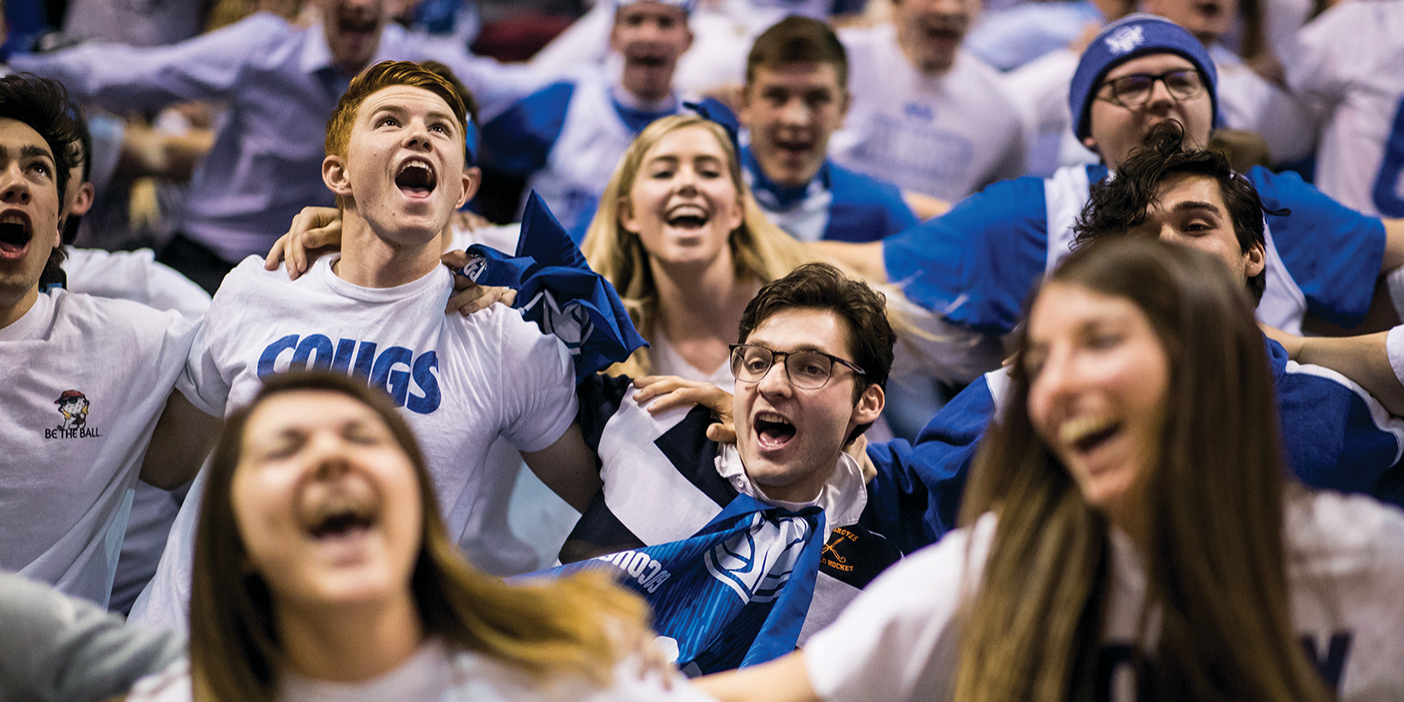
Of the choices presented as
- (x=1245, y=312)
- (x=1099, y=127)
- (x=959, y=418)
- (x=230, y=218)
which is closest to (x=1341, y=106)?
(x=1099, y=127)

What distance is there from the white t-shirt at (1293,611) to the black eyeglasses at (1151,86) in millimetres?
2321

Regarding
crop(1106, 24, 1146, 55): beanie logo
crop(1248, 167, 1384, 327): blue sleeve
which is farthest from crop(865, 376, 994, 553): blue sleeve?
crop(1106, 24, 1146, 55): beanie logo

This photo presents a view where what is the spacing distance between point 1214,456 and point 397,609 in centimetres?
121

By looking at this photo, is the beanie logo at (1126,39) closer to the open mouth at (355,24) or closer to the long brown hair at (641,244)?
the long brown hair at (641,244)

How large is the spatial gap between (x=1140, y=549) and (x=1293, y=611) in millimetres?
245

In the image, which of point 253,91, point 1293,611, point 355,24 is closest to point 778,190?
point 355,24

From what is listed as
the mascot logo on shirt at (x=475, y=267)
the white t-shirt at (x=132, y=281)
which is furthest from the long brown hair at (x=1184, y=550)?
the white t-shirt at (x=132, y=281)

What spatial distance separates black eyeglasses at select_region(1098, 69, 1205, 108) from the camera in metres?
3.97

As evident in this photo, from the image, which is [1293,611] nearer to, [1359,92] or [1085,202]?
[1085,202]

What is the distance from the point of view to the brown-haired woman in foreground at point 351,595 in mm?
1794

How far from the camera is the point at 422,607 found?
1961mm

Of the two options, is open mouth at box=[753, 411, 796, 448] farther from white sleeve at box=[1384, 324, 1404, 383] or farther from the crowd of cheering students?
white sleeve at box=[1384, 324, 1404, 383]

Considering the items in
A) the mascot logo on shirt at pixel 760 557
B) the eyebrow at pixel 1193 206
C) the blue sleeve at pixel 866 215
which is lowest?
the blue sleeve at pixel 866 215

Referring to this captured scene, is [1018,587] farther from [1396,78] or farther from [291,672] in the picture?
[1396,78]
